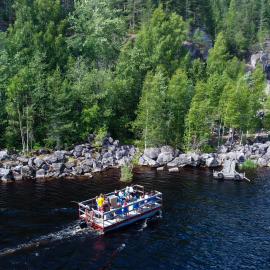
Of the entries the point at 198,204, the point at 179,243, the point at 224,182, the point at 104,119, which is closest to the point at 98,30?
the point at 104,119

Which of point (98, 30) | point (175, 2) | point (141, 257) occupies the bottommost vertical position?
point (141, 257)

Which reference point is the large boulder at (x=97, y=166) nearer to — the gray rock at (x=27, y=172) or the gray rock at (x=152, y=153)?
the gray rock at (x=152, y=153)

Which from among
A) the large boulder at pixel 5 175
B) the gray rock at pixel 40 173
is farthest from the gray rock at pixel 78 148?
the large boulder at pixel 5 175

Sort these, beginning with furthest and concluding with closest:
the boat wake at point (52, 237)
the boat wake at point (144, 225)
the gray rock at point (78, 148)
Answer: the gray rock at point (78, 148), the boat wake at point (144, 225), the boat wake at point (52, 237)

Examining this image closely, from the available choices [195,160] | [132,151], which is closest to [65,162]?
[132,151]

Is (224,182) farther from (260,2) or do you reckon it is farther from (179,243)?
(260,2)

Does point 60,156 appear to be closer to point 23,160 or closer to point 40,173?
point 40,173

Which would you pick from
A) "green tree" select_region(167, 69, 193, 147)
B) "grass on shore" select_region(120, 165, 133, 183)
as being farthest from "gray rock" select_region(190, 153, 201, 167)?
"grass on shore" select_region(120, 165, 133, 183)
